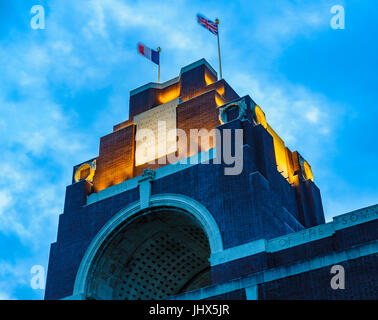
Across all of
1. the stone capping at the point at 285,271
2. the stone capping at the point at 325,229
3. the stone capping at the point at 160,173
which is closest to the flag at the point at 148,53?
the stone capping at the point at 160,173

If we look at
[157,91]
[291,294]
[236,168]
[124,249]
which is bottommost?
[291,294]

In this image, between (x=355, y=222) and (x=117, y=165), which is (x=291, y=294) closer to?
(x=355, y=222)

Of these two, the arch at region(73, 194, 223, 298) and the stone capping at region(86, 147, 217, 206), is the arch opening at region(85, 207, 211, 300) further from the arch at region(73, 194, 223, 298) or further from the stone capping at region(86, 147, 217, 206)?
the stone capping at region(86, 147, 217, 206)

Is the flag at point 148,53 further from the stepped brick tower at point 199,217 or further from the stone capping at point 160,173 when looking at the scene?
the stone capping at point 160,173

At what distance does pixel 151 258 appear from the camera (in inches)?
1561

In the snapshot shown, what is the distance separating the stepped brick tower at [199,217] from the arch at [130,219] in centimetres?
7

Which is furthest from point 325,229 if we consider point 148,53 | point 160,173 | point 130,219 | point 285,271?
point 148,53

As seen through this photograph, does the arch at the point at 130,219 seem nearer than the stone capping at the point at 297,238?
No

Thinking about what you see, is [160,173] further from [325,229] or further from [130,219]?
[325,229]

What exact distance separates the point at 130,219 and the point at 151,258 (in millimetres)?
3486

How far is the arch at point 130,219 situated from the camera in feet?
114
